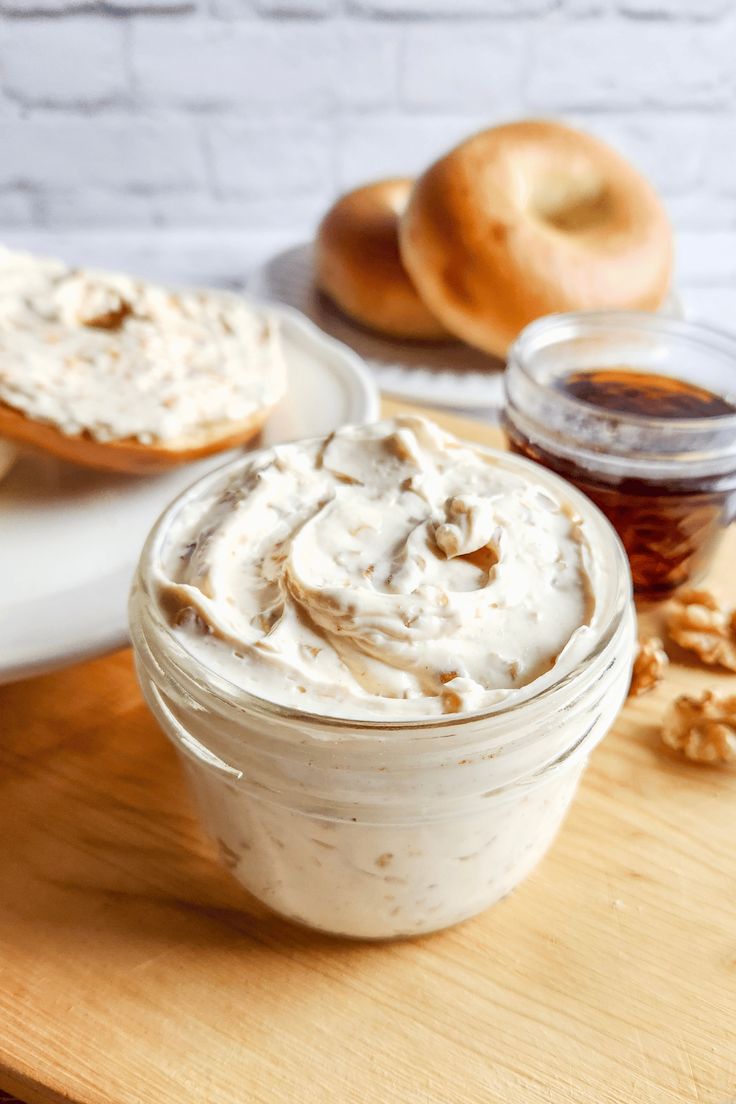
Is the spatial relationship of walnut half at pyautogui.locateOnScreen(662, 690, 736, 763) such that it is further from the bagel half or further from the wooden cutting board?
the bagel half

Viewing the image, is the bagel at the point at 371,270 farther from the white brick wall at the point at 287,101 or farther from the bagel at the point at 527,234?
the white brick wall at the point at 287,101

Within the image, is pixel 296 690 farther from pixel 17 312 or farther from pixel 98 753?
pixel 17 312

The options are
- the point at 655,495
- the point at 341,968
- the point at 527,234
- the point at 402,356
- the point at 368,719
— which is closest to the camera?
the point at 368,719

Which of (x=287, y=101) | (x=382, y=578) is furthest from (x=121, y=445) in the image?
(x=287, y=101)

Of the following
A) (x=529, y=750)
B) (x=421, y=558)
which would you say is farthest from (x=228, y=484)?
(x=529, y=750)

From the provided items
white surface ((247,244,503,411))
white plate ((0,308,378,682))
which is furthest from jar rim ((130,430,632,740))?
white surface ((247,244,503,411))

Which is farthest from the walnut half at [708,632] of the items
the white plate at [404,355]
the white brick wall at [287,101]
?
the white brick wall at [287,101]

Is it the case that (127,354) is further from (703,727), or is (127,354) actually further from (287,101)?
(287,101)

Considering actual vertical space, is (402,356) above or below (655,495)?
below
